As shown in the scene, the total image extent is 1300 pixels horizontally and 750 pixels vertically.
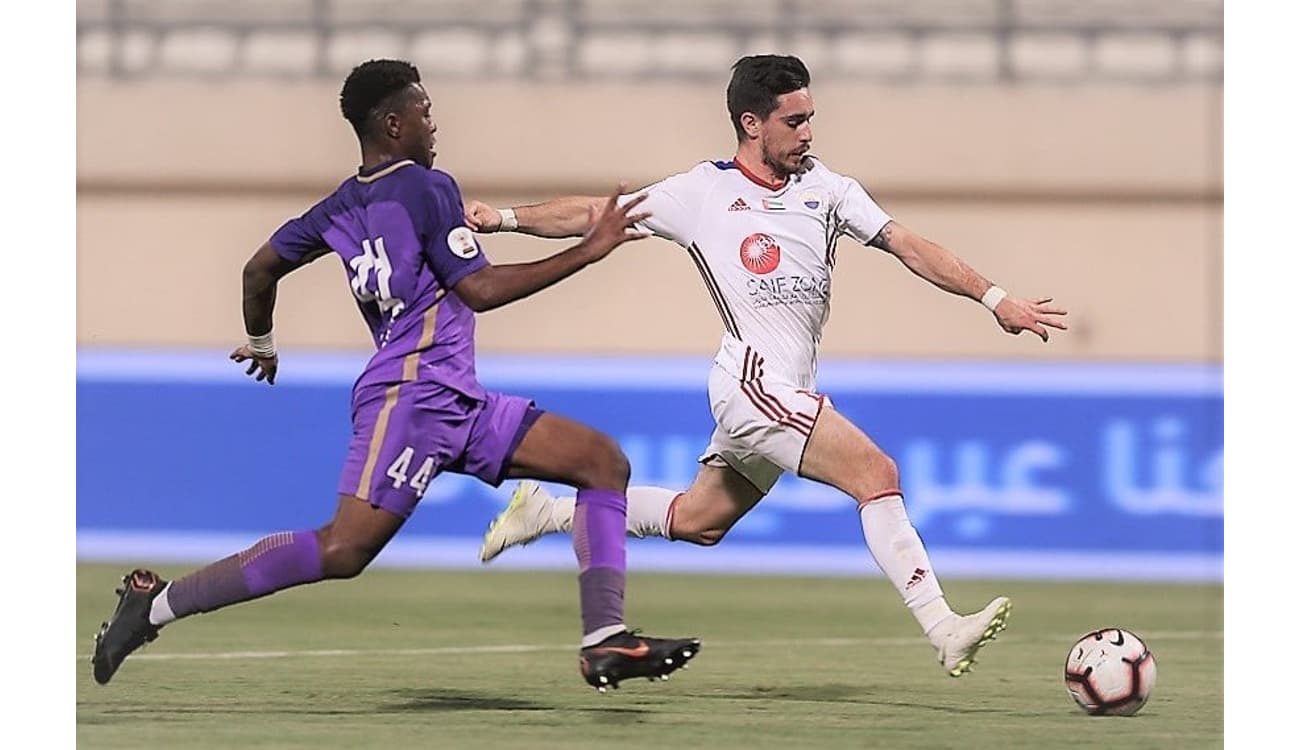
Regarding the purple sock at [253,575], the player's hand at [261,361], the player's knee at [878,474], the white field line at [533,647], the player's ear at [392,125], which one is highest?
the player's ear at [392,125]

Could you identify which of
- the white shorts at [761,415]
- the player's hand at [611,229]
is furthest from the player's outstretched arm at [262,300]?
the white shorts at [761,415]

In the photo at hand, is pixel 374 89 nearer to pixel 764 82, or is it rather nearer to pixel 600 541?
pixel 764 82

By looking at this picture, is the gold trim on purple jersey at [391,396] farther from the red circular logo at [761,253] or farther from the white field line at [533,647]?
the white field line at [533,647]

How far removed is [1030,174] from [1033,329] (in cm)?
858

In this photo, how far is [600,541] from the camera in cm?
623

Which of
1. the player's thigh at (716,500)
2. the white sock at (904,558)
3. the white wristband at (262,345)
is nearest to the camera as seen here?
the white sock at (904,558)

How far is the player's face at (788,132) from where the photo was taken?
22.6 feet

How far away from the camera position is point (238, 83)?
14.9m

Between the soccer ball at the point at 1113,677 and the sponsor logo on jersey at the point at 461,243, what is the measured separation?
2.12m

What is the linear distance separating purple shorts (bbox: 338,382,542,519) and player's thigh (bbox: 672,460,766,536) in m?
1.11

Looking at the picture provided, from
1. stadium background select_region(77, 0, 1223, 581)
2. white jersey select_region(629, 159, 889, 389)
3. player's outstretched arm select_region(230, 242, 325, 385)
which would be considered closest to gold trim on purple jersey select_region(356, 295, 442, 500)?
player's outstretched arm select_region(230, 242, 325, 385)

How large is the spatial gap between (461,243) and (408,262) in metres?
0.16

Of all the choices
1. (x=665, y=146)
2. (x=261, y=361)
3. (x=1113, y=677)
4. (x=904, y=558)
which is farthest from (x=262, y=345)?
(x=665, y=146)

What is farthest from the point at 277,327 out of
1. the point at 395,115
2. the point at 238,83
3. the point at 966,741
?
the point at 966,741
